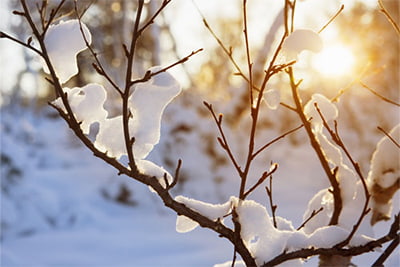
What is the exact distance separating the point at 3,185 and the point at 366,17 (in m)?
6.36

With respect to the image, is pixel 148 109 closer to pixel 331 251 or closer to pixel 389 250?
pixel 331 251

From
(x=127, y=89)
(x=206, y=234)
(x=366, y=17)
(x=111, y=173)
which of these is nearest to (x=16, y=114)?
(x=111, y=173)

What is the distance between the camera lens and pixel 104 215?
23.0 ft

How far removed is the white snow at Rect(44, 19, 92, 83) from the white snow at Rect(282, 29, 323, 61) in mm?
456

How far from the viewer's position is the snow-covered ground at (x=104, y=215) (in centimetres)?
488

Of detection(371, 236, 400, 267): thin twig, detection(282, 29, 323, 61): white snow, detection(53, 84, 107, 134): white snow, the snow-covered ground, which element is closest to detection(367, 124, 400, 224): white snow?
detection(371, 236, 400, 267): thin twig

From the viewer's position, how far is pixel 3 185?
6910 millimetres

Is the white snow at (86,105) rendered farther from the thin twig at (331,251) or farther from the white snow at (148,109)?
the thin twig at (331,251)

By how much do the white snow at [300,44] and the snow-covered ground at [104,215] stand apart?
1.94 m

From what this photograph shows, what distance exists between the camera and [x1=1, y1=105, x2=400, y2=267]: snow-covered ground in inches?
192

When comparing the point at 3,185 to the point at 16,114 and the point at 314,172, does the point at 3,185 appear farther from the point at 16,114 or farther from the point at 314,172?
the point at 16,114

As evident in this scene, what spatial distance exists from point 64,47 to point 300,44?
52 centimetres

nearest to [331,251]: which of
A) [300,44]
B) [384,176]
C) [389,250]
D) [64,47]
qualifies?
[389,250]

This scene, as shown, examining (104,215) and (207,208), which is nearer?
(207,208)
